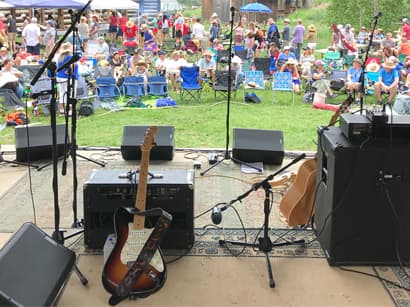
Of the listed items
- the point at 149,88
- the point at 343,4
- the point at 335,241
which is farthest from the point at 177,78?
the point at 343,4

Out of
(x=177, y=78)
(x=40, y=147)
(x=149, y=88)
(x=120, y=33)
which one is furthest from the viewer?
(x=120, y=33)

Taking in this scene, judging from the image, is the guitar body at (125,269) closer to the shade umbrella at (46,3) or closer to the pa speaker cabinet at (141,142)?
the pa speaker cabinet at (141,142)

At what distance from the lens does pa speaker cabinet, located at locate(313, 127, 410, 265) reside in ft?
12.6

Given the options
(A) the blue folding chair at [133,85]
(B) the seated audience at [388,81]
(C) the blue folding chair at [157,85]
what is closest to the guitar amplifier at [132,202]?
(A) the blue folding chair at [133,85]

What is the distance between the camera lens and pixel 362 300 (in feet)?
12.0

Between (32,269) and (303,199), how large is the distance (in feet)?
7.87

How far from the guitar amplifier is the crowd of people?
13.1 ft

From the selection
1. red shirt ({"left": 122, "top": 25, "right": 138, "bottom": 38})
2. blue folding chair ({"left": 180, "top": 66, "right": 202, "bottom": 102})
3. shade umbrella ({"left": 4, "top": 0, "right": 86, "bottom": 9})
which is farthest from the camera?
red shirt ({"left": 122, "top": 25, "right": 138, "bottom": 38})

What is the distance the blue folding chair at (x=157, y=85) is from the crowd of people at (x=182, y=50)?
0.43m

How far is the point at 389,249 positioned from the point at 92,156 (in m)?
4.32

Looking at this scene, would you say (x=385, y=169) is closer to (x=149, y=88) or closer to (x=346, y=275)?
(x=346, y=275)

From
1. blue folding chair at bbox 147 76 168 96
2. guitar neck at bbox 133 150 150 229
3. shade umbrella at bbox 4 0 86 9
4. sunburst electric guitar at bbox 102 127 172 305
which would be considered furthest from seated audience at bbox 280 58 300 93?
sunburst electric guitar at bbox 102 127 172 305

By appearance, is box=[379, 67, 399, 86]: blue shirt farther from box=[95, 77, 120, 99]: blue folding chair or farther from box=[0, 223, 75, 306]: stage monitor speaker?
box=[0, 223, 75, 306]: stage monitor speaker

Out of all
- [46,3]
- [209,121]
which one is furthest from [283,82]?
[46,3]
